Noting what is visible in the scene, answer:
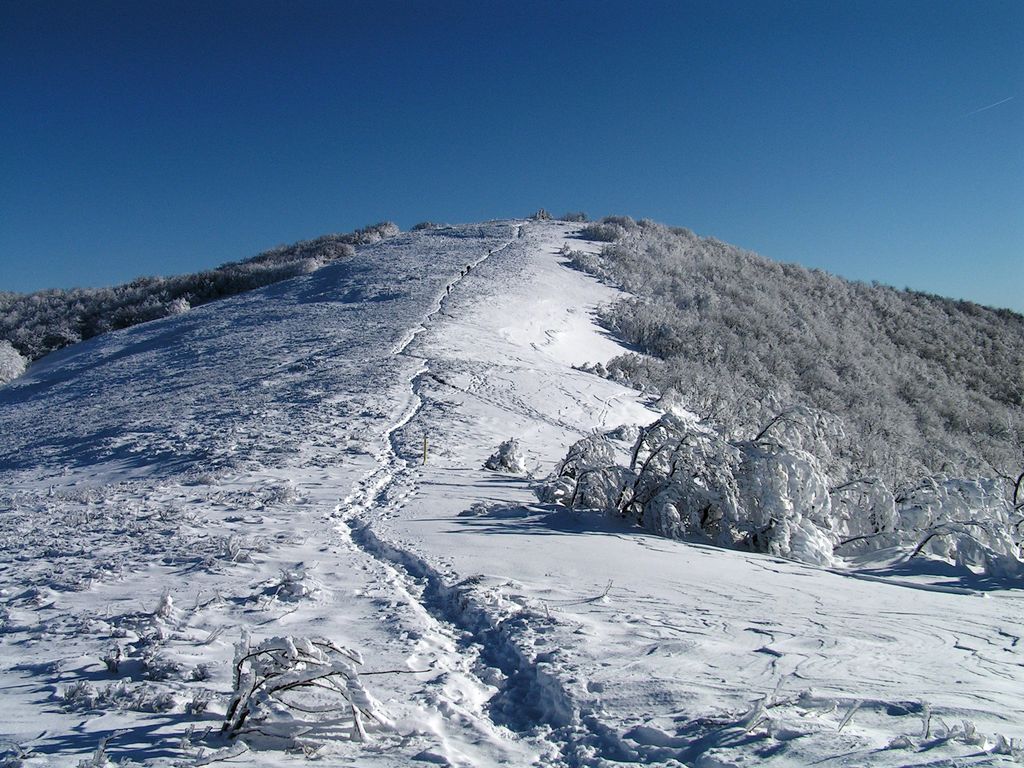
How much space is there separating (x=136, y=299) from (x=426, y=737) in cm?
3985

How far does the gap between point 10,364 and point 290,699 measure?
1142 inches

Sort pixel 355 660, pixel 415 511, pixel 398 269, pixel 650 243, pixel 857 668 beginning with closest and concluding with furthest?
1. pixel 355 660
2. pixel 857 668
3. pixel 415 511
4. pixel 398 269
5. pixel 650 243

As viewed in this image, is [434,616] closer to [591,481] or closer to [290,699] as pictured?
[290,699]

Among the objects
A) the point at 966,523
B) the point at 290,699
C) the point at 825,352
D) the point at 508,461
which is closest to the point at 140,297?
the point at 508,461

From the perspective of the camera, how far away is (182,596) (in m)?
5.62

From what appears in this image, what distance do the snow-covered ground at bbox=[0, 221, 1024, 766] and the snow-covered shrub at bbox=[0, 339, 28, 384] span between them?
1464 cm

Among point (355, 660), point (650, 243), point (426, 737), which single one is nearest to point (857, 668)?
point (426, 737)

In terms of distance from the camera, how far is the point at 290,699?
12.7ft

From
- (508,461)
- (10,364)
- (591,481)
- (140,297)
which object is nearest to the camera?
(591,481)

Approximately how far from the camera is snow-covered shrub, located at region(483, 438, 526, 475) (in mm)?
11328

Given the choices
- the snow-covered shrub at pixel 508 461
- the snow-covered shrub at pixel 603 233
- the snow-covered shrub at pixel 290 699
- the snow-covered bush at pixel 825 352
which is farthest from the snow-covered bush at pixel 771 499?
the snow-covered shrub at pixel 603 233

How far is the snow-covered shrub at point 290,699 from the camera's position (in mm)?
3475

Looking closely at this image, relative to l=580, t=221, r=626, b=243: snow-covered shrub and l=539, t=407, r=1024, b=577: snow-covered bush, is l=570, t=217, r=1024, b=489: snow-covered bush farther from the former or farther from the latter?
l=539, t=407, r=1024, b=577: snow-covered bush

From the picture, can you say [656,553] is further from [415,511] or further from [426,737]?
[426,737]
